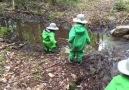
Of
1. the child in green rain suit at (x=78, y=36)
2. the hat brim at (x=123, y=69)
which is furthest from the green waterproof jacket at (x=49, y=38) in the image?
the hat brim at (x=123, y=69)

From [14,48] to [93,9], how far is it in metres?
8.45

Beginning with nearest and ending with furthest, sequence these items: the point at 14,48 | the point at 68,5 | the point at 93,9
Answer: the point at 14,48
the point at 93,9
the point at 68,5

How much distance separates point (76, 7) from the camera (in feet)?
55.4

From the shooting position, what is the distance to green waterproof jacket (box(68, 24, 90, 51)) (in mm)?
7211

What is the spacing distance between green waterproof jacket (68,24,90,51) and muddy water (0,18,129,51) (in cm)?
233

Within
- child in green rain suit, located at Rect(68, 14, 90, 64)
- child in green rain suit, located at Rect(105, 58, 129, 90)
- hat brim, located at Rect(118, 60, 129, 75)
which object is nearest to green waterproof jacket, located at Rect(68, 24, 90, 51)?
child in green rain suit, located at Rect(68, 14, 90, 64)

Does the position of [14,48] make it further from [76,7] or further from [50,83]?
[76,7]

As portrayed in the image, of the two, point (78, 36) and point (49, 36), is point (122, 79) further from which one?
point (49, 36)

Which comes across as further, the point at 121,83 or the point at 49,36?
the point at 49,36

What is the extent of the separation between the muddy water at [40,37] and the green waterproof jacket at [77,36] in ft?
7.66

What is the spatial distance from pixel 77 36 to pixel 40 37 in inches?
167

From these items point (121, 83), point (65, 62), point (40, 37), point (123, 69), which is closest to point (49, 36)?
point (65, 62)

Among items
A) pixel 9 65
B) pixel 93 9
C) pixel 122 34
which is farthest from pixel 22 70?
pixel 93 9

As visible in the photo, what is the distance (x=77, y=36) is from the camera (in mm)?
7309
